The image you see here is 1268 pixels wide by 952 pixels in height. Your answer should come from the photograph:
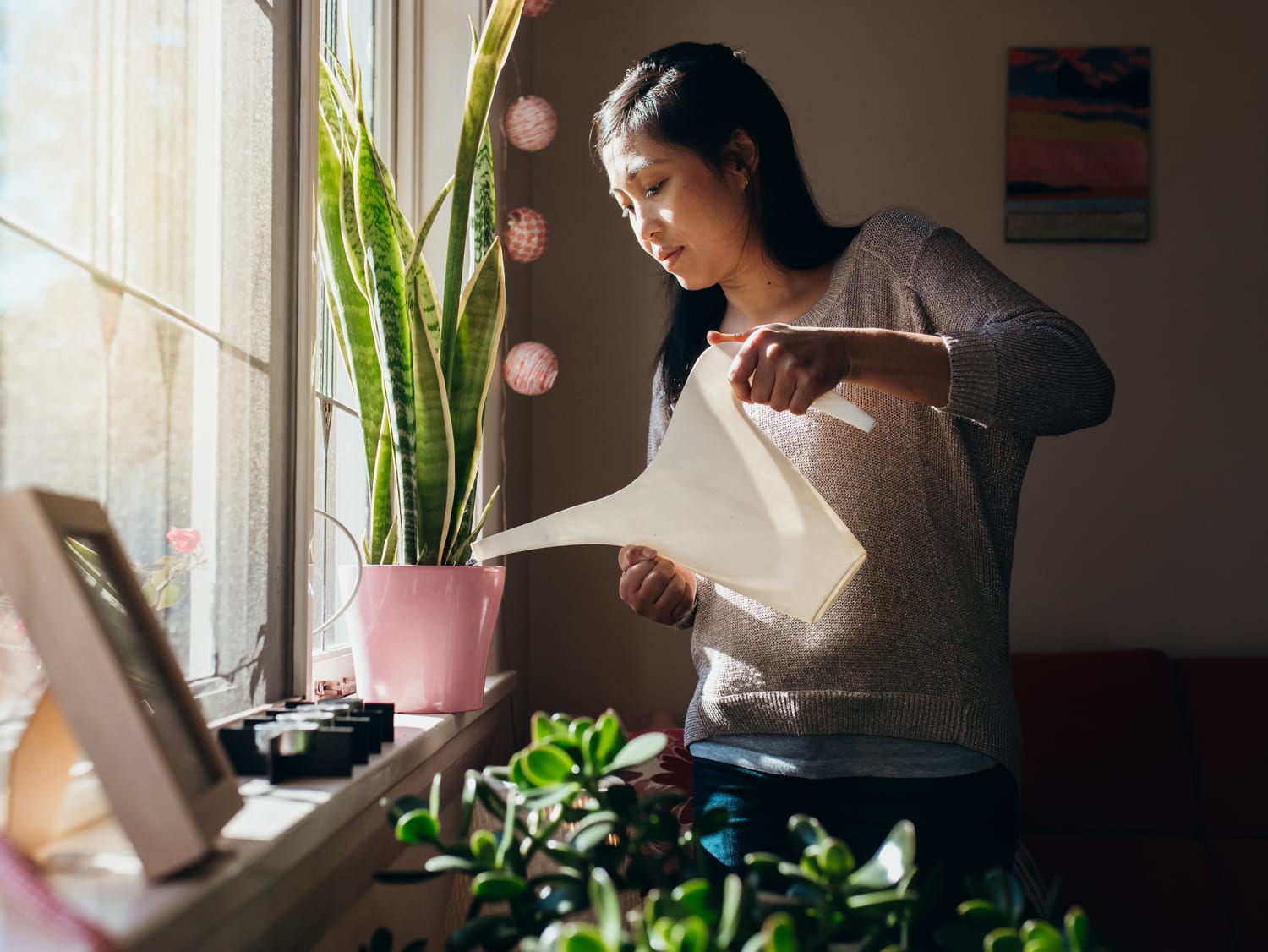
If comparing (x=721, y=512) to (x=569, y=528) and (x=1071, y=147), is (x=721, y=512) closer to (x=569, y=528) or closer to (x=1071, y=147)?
(x=569, y=528)

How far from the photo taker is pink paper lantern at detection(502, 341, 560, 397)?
2188mm

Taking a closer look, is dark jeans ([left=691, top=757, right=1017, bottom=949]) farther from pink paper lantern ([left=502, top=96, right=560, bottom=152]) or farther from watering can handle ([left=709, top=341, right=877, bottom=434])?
pink paper lantern ([left=502, top=96, right=560, bottom=152])

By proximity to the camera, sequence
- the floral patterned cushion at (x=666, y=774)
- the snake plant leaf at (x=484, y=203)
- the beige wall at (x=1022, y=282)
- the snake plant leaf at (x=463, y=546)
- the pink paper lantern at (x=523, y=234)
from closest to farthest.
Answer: the snake plant leaf at (x=463, y=546) < the snake plant leaf at (x=484, y=203) < the floral patterned cushion at (x=666, y=774) < the pink paper lantern at (x=523, y=234) < the beige wall at (x=1022, y=282)

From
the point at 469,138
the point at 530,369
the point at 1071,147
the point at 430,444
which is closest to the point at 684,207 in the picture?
the point at 469,138

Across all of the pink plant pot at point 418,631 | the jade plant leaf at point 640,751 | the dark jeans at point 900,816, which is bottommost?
the dark jeans at point 900,816

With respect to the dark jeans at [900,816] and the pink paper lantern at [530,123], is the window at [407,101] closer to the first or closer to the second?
the pink paper lantern at [530,123]

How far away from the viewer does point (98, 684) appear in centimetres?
51

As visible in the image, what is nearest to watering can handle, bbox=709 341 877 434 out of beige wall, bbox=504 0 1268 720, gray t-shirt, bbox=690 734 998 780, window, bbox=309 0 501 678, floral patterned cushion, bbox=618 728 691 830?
gray t-shirt, bbox=690 734 998 780

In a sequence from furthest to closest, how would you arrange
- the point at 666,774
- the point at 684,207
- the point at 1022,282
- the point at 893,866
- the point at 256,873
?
the point at 1022,282 → the point at 666,774 → the point at 684,207 → the point at 256,873 → the point at 893,866

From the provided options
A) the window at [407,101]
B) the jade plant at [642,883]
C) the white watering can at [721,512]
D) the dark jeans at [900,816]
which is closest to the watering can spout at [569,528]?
the white watering can at [721,512]

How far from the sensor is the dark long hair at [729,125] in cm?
120

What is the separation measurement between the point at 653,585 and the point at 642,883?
66cm

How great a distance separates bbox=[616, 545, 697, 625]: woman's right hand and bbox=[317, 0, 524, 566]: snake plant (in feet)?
0.75

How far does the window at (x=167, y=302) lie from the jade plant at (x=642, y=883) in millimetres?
334
